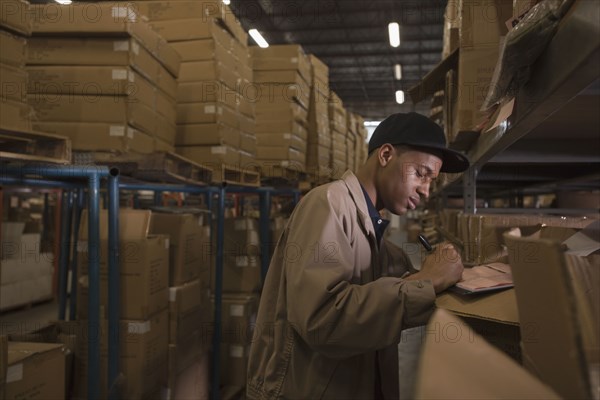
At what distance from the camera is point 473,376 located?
55 cm

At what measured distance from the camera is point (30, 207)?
28.9 ft

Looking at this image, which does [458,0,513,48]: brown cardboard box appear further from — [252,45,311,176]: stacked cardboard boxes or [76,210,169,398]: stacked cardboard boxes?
[252,45,311,176]: stacked cardboard boxes

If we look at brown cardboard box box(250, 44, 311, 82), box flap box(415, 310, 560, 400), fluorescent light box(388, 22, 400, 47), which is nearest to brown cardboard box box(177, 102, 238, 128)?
brown cardboard box box(250, 44, 311, 82)

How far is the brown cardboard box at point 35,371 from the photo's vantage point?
2213 mm

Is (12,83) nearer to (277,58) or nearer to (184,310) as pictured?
(184,310)

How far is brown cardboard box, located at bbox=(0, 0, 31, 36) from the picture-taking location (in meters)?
2.10

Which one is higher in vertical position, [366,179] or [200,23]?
→ [200,23]

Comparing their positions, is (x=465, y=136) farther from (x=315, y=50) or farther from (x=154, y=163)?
(x=315, y=50)

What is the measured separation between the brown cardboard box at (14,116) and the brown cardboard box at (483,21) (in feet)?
6.74

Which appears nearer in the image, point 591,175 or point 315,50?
point 591,175

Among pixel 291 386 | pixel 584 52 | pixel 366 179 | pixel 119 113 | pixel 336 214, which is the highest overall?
pixel 119 113

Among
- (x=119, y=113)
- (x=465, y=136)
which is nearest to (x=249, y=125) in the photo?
(x=119, y=113)

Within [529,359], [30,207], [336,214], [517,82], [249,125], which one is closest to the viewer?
[529,359]

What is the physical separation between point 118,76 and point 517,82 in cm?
247
